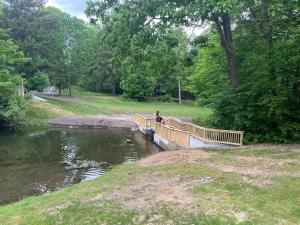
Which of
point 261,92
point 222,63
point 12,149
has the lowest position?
point 12,149

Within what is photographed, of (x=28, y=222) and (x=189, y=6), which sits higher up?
(x=189, y=6)

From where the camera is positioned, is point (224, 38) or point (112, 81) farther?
point (112, 81)

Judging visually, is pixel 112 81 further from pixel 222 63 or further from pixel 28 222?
pixel 28 222

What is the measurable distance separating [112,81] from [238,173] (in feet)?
156

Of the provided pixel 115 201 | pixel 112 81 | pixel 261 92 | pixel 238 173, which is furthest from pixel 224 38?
pixel 112 81

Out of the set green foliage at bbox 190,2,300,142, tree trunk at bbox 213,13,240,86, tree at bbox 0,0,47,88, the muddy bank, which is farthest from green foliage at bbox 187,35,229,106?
tree at bbox 0,0,47,88

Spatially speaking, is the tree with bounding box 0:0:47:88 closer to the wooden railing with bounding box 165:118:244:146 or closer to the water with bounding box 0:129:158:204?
the water with bounding box 0:129:158:204

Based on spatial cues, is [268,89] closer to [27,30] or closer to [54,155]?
[54,155]

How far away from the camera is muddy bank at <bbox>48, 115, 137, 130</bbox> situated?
102 feet

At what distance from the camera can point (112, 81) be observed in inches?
2283

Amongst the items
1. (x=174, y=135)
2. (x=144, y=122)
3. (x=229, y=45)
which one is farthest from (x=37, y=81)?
(x=229, y=45)

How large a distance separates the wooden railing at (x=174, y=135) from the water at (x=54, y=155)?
1.00m

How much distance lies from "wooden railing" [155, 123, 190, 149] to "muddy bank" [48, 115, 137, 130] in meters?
7.64

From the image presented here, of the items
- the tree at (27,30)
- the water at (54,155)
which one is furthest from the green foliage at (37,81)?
the water at (54,155)
